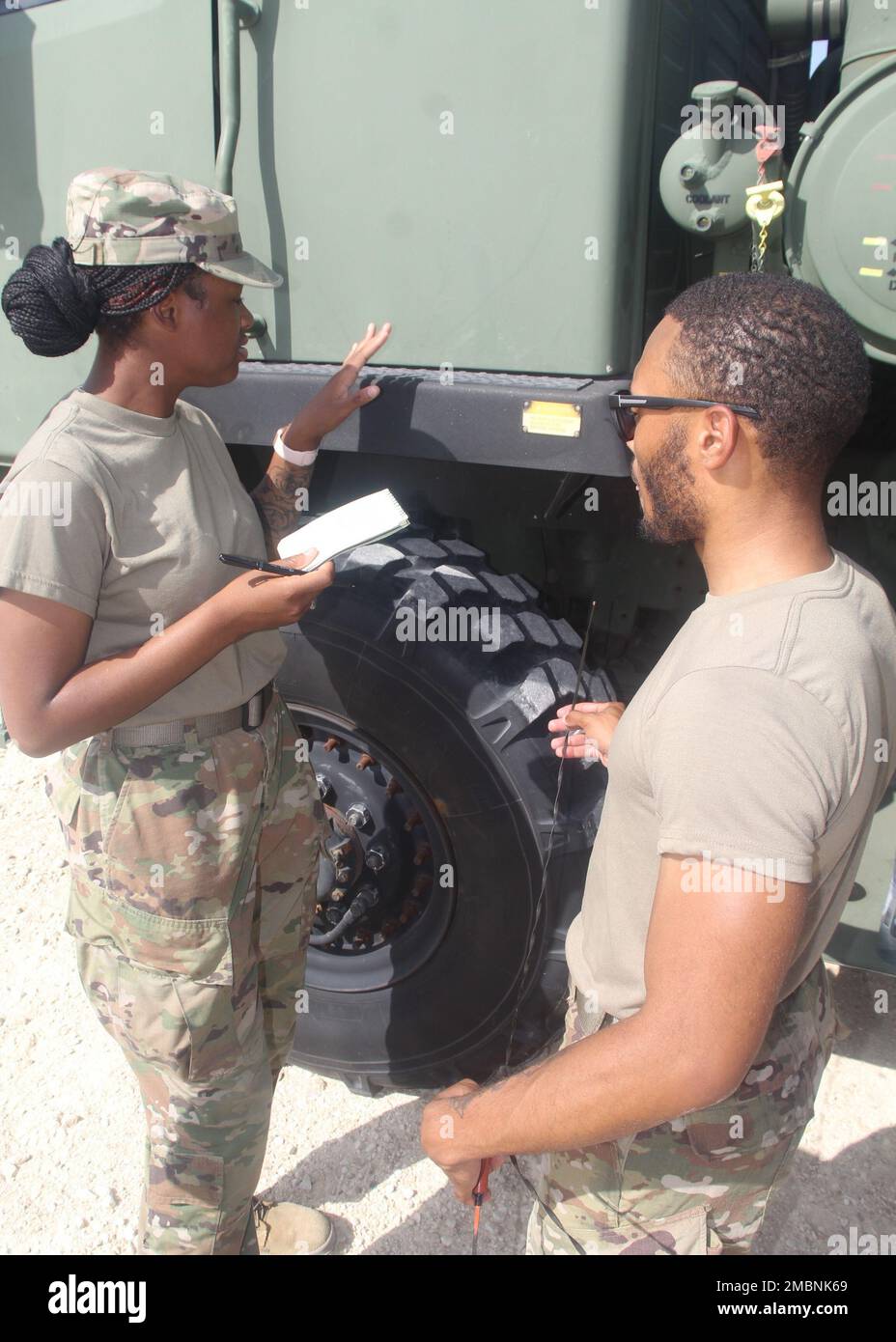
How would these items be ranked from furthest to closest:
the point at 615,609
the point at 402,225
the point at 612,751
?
the point at 615,609 < the point at 402,225 < the point at 612,751

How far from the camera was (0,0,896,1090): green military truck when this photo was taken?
1782 mm

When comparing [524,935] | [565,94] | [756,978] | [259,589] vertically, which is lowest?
[524,935]

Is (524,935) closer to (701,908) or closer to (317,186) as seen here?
(701,908)

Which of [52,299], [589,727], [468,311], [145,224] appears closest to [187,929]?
[589,727]

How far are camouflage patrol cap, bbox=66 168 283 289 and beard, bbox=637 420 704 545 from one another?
0.79 metres

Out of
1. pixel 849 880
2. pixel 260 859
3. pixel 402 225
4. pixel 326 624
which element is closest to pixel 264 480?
pixel 326 624

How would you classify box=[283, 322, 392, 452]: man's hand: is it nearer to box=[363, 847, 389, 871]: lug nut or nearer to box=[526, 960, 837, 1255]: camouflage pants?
box=[363, 847, 389, 871]: lug nut

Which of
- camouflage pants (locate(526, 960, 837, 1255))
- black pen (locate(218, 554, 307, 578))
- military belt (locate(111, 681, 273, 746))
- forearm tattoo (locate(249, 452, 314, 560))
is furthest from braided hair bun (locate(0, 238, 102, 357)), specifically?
camouflage pants (locate(526, 960, 837, 1255))

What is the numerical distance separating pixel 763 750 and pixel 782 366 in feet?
1.43

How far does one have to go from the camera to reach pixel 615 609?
2611mm

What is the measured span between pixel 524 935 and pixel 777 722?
1342 mm

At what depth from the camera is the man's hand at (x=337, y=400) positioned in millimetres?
1907

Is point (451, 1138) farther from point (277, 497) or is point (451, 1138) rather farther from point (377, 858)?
point (277, 497)

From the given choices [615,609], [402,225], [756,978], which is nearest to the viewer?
[756,978]
